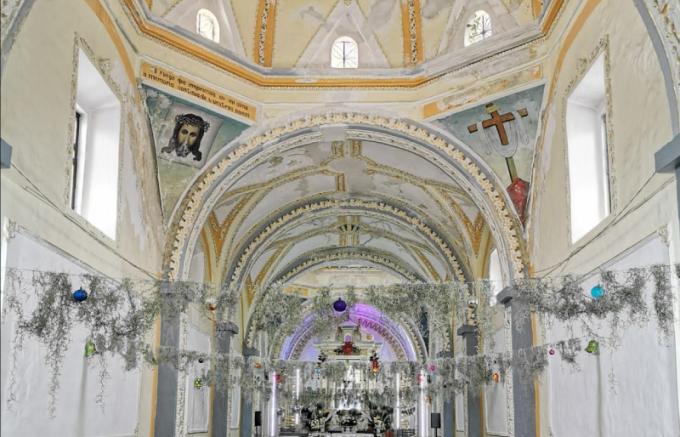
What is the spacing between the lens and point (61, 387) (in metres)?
10.7

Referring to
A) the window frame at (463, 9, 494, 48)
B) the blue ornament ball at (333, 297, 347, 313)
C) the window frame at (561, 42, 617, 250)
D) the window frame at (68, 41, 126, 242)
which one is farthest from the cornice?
the blue ornament ball at (333, 297, 347, 313)

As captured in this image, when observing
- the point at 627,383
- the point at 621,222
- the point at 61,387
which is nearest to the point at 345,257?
the point at 61,387

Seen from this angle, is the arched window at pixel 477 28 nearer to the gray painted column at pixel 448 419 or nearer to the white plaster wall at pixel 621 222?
the white plaster wall at pixel 621 222

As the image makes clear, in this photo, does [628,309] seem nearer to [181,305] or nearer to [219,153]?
[181,305]

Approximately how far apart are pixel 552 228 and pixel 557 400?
287 cm

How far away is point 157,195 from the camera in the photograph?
51.0 ft

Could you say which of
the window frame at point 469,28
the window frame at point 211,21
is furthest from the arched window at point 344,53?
the window frame at point 211,21

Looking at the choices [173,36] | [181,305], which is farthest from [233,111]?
[181,305]

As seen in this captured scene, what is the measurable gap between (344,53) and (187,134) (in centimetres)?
388

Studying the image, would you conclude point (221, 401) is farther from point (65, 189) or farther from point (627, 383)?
point (627, 383)

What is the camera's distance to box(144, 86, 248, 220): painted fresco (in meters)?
15.2

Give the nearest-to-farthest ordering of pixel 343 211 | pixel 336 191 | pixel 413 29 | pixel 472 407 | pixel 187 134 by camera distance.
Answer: pixel 187 134 → pixel 413 29 → pixel 472 407 → pixel 336 191 → pixel 343 211

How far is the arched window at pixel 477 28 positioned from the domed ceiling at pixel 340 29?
0.04 ft

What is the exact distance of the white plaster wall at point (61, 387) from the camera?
905 centimetres
